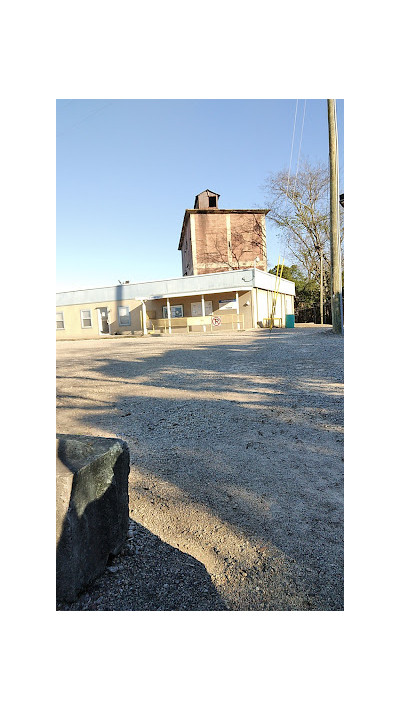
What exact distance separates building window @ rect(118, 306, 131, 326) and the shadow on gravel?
14.6 metres

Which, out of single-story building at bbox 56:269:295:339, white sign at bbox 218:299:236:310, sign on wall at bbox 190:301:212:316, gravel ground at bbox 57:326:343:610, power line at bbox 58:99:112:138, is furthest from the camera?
sign on wall at bbox 190:301:212:316

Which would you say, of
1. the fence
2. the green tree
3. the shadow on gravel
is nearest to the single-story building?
the fence

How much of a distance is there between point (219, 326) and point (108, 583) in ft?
41.7

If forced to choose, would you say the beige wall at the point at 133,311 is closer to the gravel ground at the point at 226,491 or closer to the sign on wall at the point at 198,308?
the sign on wall at the point at 198,308

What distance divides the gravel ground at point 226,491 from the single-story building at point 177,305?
31.7ft

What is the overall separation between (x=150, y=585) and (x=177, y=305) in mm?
14444

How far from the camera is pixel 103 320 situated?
51.8 feet

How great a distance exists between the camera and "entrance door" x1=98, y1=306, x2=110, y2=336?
Answer: 15.7 m

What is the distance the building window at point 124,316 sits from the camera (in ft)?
51.0

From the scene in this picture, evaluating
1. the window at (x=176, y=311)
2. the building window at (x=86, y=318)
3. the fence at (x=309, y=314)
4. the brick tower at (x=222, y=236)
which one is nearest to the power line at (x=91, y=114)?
the window at (x=176, y=311)

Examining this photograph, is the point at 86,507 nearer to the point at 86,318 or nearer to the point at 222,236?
the point at 86,318

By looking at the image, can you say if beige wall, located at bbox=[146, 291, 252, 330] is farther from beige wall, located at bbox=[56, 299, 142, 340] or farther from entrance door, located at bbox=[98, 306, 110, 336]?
entrance door, located at bbox=[98, 306, 110, 336]

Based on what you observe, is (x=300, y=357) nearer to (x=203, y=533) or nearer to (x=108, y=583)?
(x=203, y=533)
